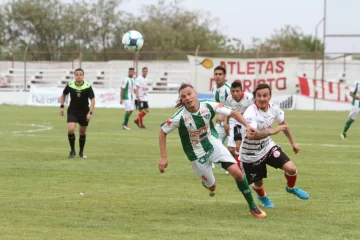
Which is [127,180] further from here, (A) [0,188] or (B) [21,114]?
(B) [21,114]

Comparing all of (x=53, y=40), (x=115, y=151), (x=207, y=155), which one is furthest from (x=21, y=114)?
(x=53, y=40)

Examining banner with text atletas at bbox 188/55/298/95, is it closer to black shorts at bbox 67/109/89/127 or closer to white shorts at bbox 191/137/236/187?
black shorts at bbox 67/109/89/127

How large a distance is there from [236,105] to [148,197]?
3232 millimetres

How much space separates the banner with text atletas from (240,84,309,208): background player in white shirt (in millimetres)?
33729

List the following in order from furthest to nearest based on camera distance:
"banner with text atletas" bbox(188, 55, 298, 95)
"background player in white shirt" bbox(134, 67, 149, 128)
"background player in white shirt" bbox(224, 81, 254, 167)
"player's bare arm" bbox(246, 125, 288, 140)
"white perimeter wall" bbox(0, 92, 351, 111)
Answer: "banner with text atletas" bbox(188, 55, 298, 95) → "white perimeter wall" bbox(0, 92, 351, 111) → "background player in white shirt" bbox(134, 67, 149, 128) → "background player in white shirt" bbox(224, 81, 254, 167) → "player's bare arm" bbox(246, 125, 288, 140)

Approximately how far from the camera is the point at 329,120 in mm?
35000

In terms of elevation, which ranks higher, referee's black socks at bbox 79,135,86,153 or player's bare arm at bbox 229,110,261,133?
player's bare arm at bbox 229,110,261,133

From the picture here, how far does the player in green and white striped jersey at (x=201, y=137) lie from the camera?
10633 millimetres

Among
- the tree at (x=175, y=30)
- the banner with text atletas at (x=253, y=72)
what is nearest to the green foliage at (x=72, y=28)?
the tree at (x=175, y=30)

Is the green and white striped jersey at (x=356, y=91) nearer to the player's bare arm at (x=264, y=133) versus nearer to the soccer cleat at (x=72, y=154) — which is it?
the soccer cleat at (x=72, y=154)

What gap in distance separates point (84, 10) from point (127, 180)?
6284 centimetres

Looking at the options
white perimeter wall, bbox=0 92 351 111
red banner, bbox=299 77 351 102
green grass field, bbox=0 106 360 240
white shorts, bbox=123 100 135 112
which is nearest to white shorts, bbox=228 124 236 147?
green grass field, bbox=0 106 360 240

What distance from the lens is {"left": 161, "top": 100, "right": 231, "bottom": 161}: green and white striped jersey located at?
35.2ft

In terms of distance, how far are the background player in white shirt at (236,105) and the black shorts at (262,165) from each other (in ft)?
8.00
